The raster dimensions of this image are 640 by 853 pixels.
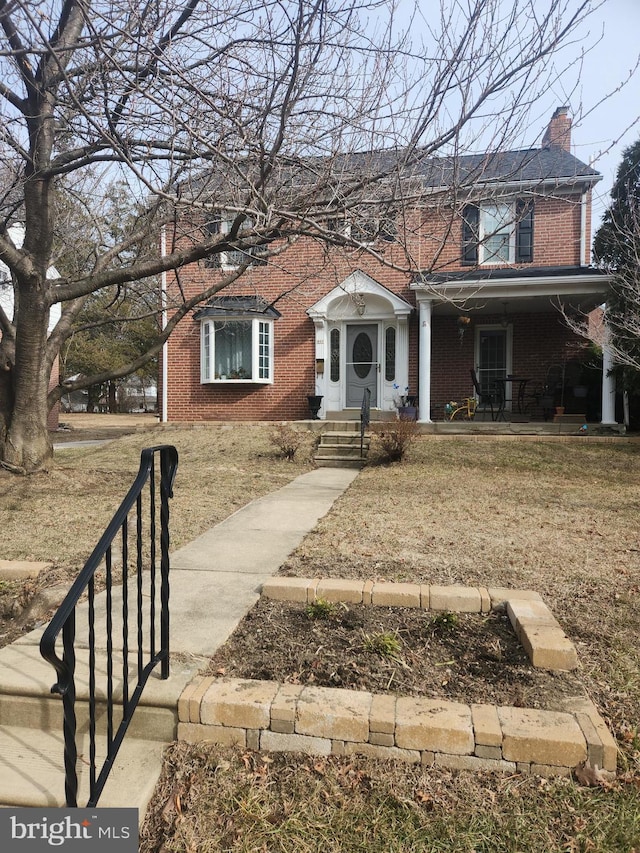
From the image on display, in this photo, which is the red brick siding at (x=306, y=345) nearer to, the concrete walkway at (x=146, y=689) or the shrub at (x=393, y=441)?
the shrub at (x=393, y=441)

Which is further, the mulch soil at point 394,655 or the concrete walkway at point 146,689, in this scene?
the mulch soil at point 394,655

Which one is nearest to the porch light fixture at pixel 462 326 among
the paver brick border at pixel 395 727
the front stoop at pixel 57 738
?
the paver brick border at pixel 395 727

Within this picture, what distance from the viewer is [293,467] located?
980 cm

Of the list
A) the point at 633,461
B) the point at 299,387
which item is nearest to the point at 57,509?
the point at 633,461

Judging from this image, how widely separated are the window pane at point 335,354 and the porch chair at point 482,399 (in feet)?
11.0

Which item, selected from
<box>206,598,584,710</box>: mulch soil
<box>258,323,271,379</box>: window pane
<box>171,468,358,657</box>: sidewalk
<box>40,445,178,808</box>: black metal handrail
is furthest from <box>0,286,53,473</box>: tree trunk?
<box>258,323,271,379</box>: window pane

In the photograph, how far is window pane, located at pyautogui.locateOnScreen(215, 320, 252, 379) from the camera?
593 inches

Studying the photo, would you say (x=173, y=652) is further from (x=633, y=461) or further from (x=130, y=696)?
(x=633, y=461)

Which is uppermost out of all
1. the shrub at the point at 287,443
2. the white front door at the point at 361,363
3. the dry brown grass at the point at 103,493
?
the white front door at the point at 361,363

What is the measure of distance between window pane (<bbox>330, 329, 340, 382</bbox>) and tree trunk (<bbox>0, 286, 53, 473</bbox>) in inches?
345

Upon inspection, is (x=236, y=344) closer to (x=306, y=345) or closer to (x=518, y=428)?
(x=306, y=345)

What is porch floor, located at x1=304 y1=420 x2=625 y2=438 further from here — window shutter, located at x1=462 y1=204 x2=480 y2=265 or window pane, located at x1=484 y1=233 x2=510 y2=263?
window shutter, located at x1=462 y1=204 x2=480 y2=265

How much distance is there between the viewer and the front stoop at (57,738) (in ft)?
6.41

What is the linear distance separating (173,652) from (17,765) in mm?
725
